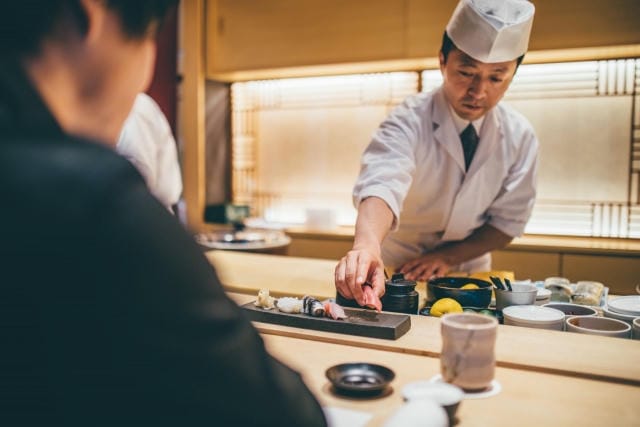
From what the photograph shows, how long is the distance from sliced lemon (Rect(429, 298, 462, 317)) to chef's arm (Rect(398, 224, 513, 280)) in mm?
571

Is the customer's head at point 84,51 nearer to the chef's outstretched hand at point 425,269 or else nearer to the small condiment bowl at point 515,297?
the small condiment bowl at point 515,297

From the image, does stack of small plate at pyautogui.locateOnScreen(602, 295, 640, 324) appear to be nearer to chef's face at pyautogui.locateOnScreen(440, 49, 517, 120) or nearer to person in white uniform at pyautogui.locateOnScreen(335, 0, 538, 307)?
person in white uniform at pyautogui.locateOnScreen(335, 0, 538, 307)

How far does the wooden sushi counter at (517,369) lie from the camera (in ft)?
3.28

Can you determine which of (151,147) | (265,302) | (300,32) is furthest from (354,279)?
(300,32)

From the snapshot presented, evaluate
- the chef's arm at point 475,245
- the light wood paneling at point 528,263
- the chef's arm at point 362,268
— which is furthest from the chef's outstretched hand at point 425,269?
the light wood paneling at point 528,263

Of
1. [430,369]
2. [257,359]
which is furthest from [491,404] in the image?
[257,359]

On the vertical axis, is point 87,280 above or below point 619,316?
above

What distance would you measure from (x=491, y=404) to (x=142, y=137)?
95.7 inches

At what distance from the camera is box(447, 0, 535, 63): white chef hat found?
2078 mm

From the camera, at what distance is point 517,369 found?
48.3 inches

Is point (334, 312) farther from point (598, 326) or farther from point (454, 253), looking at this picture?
point (454, 253)

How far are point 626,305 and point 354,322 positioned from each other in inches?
34.5

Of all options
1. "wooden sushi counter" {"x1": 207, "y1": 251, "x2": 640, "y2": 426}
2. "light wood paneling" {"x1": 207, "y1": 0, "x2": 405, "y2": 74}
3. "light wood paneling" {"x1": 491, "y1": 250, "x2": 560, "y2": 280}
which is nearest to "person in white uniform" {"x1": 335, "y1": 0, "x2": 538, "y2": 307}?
"wooden sushi counter" {"x1": 207, "y1": 251, "x2": 640, "y2": 426}

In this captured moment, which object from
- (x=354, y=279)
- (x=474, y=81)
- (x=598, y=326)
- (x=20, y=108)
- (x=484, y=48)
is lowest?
(x=598, y=326)
